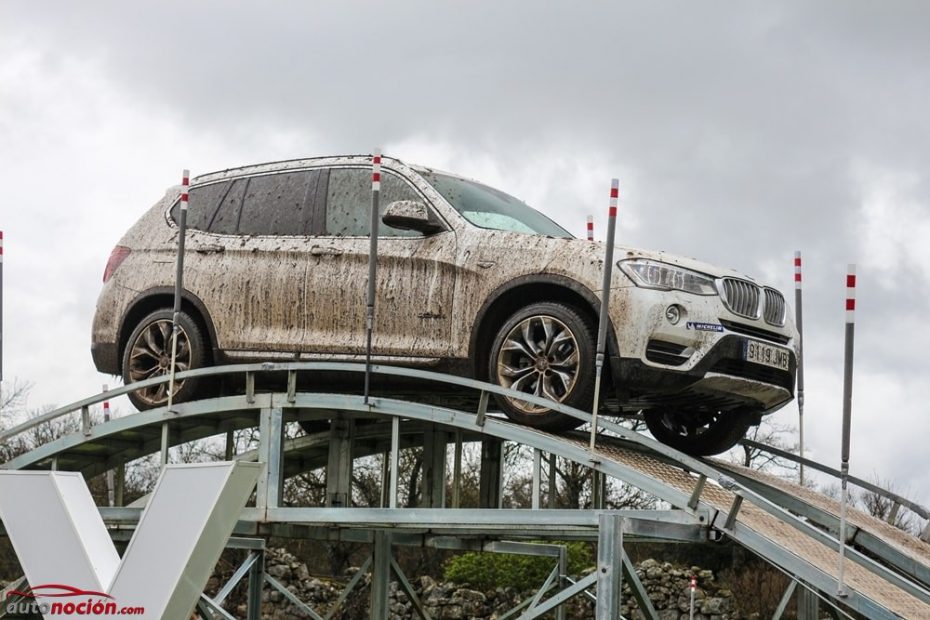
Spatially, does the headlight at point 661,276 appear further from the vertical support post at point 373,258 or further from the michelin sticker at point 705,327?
the vertical support post at point 373,258

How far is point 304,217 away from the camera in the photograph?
11.3 m

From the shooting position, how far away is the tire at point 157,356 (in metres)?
11.6

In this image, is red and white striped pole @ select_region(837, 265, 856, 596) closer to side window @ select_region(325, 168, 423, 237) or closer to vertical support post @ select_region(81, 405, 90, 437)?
side window @ select_region(325, 168, 423, 237)

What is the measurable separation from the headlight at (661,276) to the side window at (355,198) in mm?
1918

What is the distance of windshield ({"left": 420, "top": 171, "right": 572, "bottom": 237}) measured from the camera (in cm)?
1068

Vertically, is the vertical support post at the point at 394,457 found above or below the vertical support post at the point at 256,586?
above

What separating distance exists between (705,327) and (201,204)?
4707mm

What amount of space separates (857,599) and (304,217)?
5240 mm

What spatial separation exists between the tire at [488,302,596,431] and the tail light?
13.2 ft

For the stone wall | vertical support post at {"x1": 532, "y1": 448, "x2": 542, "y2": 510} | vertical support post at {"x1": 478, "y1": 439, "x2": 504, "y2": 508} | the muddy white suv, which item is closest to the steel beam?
vertical support post at {"x1": 532, "y1": 448, "x2": 542, "y2": 510}

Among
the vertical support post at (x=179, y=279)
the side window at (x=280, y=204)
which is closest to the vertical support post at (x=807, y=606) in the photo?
the side window at (x=280, y=204)

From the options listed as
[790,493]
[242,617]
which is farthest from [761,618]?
[790,493]

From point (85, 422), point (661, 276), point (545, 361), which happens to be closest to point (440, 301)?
point (545, 361)

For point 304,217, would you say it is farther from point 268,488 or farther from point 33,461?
point 33,461
